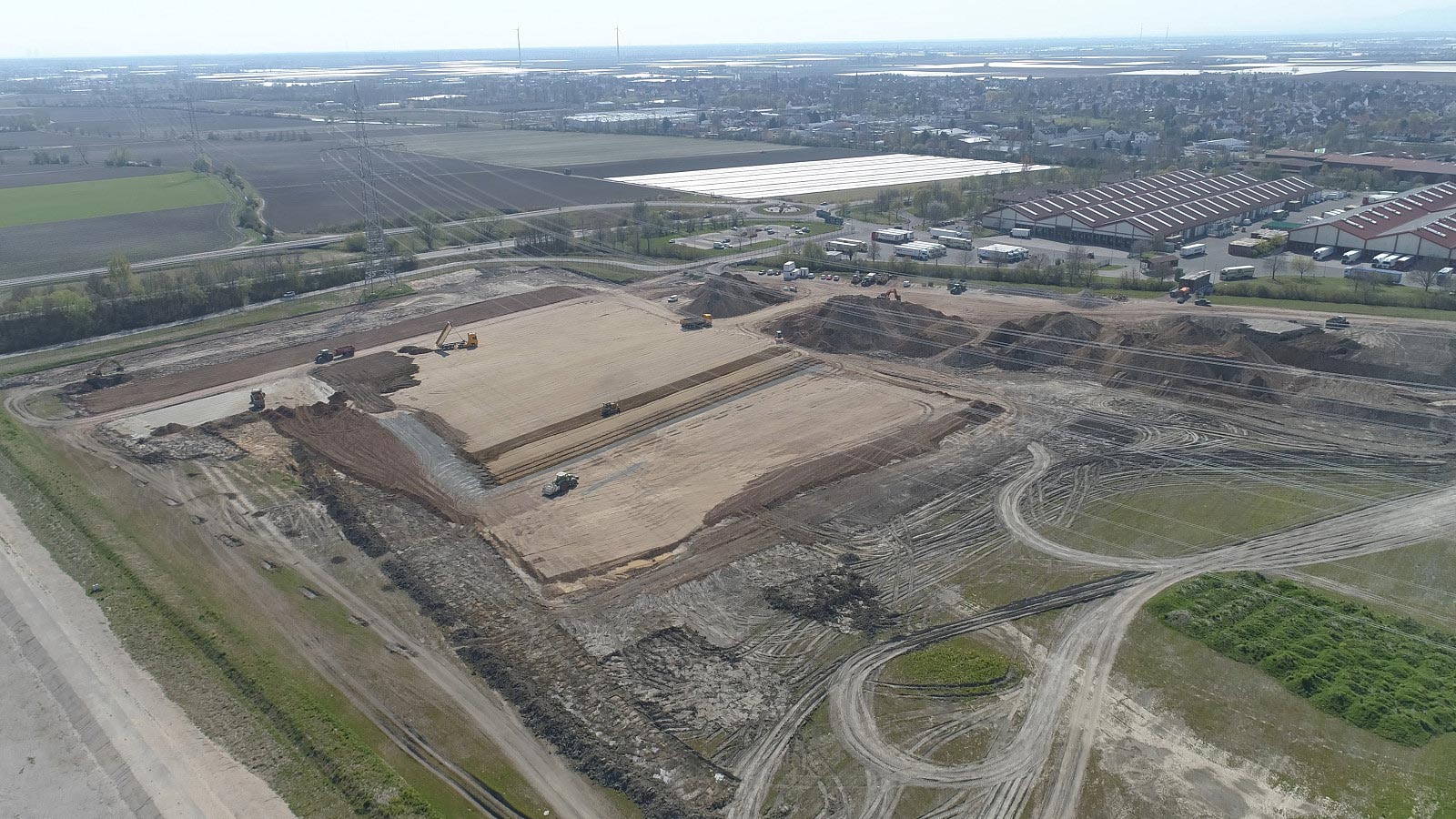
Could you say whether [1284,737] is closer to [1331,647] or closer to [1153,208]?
[1331,647]

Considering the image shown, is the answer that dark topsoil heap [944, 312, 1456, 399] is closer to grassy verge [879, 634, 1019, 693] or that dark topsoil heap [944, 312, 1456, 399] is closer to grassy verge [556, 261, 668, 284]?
grassy verge [879, 634, 1019, 693]

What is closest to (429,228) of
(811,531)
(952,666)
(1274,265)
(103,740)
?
(811,531)

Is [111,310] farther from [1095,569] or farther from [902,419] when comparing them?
[1095,569]

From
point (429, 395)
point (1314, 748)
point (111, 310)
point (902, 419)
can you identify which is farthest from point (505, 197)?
point (1314, 748)

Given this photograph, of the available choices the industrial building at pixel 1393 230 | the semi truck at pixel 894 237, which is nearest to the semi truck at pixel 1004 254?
the semi truck at pixel 894 237

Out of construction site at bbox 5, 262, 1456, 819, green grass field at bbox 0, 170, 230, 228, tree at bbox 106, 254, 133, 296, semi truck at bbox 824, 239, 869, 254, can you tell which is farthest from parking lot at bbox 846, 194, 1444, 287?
green grass field at bbox 0, 170, 230, 228

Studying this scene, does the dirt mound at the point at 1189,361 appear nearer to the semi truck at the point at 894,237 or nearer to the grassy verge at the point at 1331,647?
the grassy verge at the point at 1331,647
